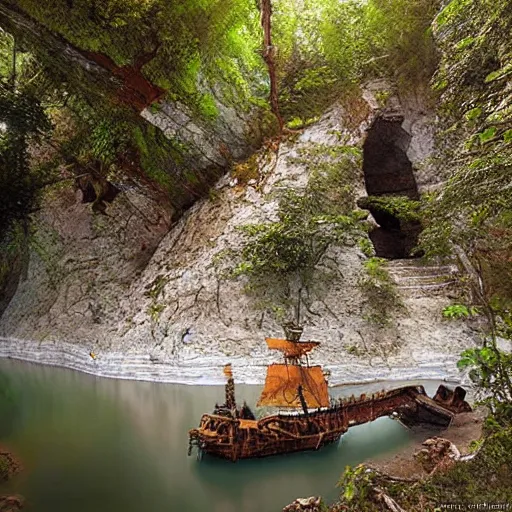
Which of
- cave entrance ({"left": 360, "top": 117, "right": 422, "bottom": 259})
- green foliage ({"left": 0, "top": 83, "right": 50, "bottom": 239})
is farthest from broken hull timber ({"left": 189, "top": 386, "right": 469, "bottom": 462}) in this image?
green foliage ({"left": 0, "top": 83, "right": 50, "bottom": 239})

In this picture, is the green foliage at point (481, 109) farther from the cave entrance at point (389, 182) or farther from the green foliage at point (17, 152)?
the green foliage at point (17, 152)

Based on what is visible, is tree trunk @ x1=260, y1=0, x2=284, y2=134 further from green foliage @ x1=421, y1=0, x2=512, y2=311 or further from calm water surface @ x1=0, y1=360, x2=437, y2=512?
calm water surface @ x1=0, y1=360, x2=437, y2=512

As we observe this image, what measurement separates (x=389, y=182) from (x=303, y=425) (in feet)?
16.7

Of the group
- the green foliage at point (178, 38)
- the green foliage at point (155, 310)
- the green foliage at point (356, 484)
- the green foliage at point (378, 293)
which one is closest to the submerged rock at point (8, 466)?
the green foliage at point (356, 484)

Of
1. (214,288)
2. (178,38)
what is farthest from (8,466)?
(178,38)

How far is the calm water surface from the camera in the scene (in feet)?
5.15

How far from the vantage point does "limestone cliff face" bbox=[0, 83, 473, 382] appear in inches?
123

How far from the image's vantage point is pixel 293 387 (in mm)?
2131

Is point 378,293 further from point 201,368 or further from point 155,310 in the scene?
point 155,310

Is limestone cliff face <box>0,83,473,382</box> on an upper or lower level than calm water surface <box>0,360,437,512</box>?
upper

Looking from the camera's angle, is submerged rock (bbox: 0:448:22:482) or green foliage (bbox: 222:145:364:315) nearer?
submerged rock (bbox: 0:448:22:482)

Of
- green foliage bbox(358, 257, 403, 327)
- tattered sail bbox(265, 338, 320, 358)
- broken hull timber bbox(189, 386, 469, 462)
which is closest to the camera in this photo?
broken hull timber bbox(189, 386, 469, 462)

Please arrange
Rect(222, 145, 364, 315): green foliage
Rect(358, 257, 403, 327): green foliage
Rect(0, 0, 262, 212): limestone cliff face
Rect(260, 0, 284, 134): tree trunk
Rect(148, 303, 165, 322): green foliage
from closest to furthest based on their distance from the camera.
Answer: Rect(260, 0, 284, 134): tree trunk → Rect(358, 257, 403, 327): green foliage → Rect(222, 145, 364, 315): green foliage → Rect(148, 303, 165, 322): green foliage → Rect(0, 0, 262, 212): limestone cliff face

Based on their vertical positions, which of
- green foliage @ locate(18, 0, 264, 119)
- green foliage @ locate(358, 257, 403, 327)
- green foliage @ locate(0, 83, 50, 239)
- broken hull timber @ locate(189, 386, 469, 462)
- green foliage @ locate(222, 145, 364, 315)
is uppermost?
green foliage @ locate(18, 0, 264, 119)
